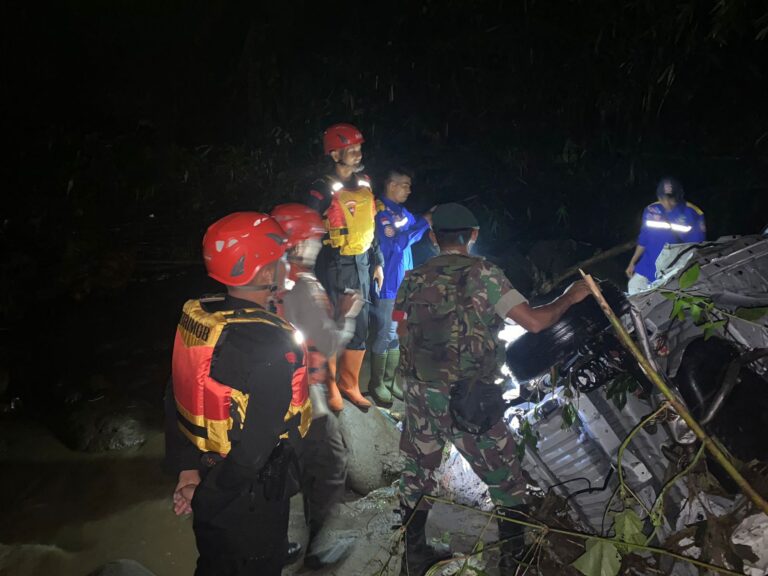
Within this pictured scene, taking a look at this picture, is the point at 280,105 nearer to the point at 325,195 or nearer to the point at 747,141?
the point at 325,195

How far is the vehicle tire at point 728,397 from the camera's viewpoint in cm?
214

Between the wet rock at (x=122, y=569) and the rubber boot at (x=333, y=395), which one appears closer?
the wet rock at (x=122, y=569)

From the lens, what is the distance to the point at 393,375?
215 inches

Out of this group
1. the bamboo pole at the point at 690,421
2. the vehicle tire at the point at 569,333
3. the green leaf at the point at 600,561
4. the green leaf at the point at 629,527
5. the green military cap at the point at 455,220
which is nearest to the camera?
the bamboo pole at the point at 690,421

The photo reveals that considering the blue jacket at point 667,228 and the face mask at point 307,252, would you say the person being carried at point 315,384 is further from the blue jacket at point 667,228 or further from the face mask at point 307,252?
the blue jacket at point 667,228

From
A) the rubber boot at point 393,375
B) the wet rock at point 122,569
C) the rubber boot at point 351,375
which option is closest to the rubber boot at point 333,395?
the rubber boot at point 351,375

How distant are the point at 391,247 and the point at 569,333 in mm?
2538

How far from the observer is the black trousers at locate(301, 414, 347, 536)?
3.26m

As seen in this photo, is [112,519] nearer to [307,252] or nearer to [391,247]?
[307,252]

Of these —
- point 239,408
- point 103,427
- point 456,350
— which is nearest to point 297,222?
point 456,350

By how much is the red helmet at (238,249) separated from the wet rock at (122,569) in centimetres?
217

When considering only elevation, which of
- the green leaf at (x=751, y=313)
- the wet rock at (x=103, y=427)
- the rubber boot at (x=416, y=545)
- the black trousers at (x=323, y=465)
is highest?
the green leaf at (x=751, y=313)

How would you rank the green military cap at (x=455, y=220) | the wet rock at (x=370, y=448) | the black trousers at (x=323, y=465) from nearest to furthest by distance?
the green military cap at (x=455, y=220) < the black trousers at (x=323, y=465) < the wet rock at (x=370, y=448)

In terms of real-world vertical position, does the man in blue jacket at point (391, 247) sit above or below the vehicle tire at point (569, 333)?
below
